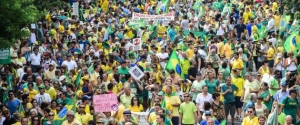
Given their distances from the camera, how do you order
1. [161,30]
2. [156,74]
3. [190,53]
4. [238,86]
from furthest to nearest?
[161,30], [190,53], [156,74], [238,86]

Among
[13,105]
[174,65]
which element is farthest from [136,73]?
[13,105]

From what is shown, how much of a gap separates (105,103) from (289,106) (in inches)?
158

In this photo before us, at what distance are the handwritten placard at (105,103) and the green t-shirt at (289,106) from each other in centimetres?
368

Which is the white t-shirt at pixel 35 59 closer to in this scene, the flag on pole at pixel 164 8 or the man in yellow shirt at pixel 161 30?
the man in yellow shirt at pixel 161 30

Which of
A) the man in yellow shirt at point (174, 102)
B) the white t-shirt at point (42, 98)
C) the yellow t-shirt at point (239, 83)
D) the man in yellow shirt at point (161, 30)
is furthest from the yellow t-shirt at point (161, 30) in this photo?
the man in yellow shirt at point (174, 102)

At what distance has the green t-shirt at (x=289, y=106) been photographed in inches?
878

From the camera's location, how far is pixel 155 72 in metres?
26.3

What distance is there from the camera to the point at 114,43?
32688 millimetres

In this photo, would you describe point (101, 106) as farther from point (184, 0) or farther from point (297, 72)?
point (184, 0)

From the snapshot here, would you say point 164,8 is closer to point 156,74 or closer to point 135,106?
point 156,74

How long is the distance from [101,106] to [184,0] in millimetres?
28643

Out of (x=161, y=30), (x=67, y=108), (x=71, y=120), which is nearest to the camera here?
(x=71, y=120)

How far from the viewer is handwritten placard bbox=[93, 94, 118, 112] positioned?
69.4 feet

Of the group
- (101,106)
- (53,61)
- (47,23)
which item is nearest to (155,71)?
(53,61)
